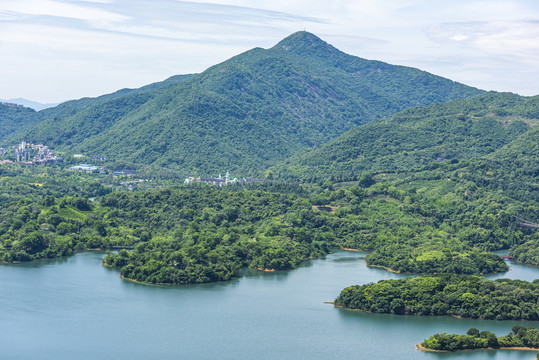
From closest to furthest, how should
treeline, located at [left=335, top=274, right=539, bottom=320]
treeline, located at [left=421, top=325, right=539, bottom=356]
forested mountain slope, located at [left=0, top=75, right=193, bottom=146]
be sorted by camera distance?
treeline, located at [left=421, top=325, right=539, bottom=356]
treeline, located at [left=335, top=274, right=539, bottom=320]
forested mountain slope, located at [left=0, top=75, right=193, bottom=146]

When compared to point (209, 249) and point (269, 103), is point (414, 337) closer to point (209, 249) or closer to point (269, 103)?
point (209, 249)

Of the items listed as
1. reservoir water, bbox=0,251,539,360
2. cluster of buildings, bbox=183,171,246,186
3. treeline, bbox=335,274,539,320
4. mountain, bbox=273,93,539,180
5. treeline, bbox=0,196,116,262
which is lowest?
reservoir water, bbox=0,251,539,360

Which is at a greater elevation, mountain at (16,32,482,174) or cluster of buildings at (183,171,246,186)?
mountain at (16,32,482,174)

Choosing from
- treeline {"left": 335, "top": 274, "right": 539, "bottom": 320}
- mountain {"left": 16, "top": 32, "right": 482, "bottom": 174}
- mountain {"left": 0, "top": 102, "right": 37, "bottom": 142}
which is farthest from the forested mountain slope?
treeline {"left": 335, "top": 274, "right": 539, "bottom": 320}

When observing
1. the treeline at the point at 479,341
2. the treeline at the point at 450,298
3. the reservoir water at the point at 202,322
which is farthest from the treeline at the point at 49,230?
the treeline at the point at 479,341

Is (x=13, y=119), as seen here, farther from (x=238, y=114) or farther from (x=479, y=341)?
(x=479, y=341)

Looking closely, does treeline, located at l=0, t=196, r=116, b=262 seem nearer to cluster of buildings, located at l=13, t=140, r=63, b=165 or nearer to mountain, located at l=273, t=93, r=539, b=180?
mountain, located at l=273, t=93, r=539, b=180

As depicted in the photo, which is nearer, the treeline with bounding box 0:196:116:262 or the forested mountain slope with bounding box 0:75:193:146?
the treeline with bounding box 0:196:116:262
